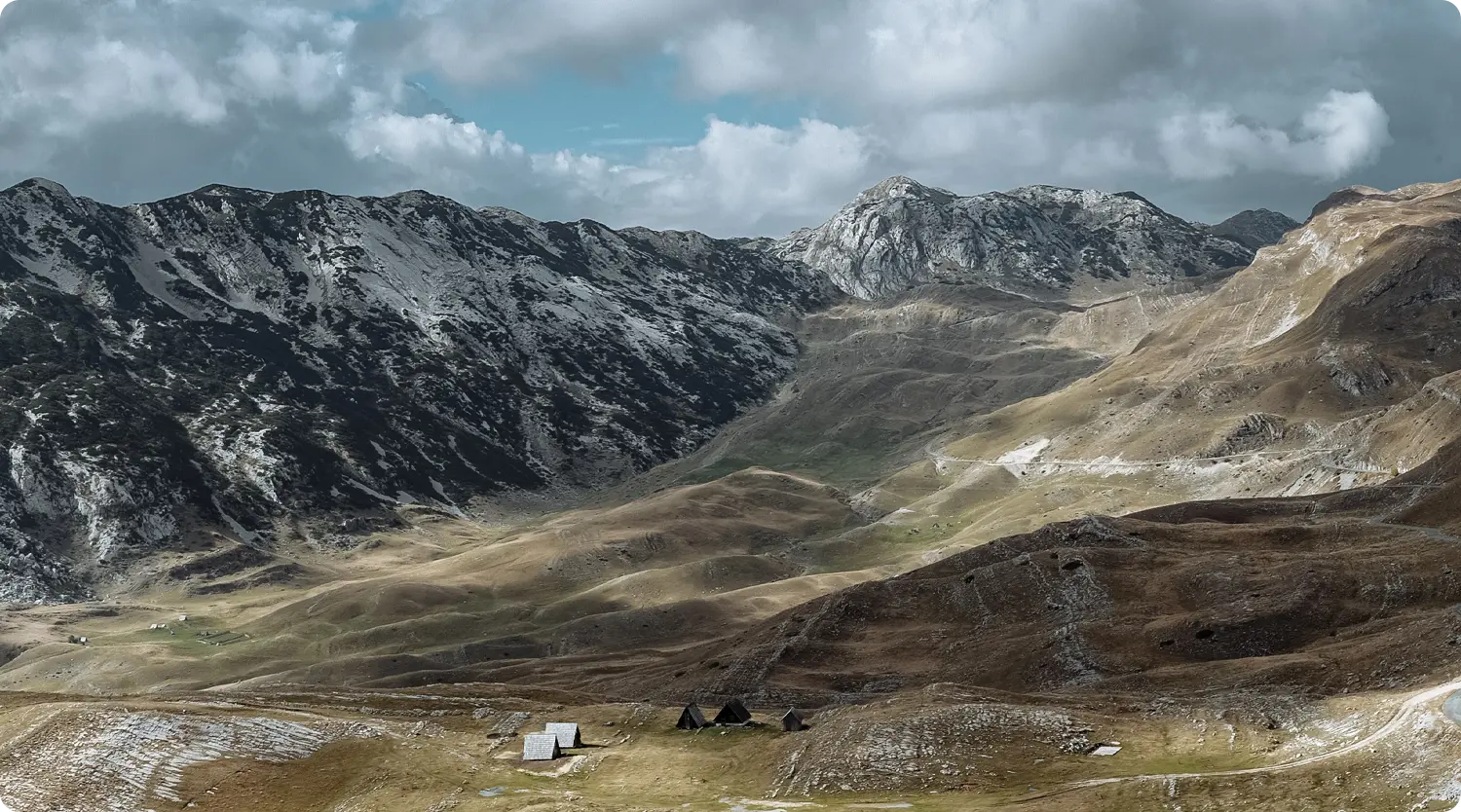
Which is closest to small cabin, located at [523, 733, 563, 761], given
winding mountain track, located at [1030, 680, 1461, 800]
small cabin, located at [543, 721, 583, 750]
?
small cabin, located at [543, 721, 583, 750]

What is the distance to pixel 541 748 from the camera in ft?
273

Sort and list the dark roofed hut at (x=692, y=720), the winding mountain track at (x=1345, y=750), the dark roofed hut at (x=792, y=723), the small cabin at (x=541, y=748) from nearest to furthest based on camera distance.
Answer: the winding mountain track at (x=1345, y=750), the small cabin at (x=541, y=748), the dark roofed hut at (x=792, y=723), the dark roofed hut at (x=692, y=720)

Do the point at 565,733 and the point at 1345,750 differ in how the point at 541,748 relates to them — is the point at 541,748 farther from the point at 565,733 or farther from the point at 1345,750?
the point at 1345,750

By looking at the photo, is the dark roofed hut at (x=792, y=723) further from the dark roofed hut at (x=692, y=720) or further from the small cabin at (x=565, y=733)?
the small cabin at (x=565, y=733)

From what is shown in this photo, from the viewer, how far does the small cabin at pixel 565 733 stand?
85.8m

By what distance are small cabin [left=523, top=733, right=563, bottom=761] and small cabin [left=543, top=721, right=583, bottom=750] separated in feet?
3.30

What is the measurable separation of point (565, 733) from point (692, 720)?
1042cm

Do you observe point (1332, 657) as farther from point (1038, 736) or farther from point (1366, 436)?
point (1366, 436)

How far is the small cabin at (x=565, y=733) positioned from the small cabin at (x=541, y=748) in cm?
101

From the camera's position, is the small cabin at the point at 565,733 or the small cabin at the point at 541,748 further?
the small cabin at the point at 565,733

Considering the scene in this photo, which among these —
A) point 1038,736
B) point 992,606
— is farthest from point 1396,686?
point 992,606

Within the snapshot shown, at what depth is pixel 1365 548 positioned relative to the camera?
119 metres

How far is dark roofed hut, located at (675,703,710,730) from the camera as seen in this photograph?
9094 cm

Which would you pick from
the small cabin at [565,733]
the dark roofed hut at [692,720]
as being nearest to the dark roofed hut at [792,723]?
the dark roofed hut at [692,720]
